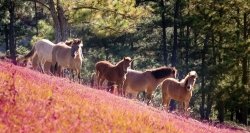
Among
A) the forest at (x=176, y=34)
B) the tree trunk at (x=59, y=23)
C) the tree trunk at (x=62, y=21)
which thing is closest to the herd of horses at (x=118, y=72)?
the forest at (x=176, y=34)

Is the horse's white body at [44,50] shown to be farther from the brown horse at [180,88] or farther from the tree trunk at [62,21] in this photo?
the brown horse at [180,88]

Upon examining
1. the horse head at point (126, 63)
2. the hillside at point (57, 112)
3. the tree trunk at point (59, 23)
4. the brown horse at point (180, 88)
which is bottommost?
the brown horse at point (180, 88)

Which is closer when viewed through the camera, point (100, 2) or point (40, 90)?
point (40, 90)

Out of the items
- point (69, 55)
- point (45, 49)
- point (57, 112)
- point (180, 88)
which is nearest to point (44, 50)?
point (45, 49)

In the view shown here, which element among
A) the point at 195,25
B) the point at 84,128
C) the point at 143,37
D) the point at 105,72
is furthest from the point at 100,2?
the point at 143,37

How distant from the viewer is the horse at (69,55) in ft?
66.8

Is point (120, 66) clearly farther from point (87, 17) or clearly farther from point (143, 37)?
point (143, 37)

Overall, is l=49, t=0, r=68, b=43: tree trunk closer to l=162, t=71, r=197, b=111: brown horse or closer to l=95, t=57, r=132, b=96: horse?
l=95, t=57, r=132, b=96: horse

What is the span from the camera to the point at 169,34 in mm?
56000

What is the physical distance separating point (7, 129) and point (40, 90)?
2.92 m

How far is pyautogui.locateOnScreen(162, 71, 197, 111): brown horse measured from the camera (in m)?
20.9

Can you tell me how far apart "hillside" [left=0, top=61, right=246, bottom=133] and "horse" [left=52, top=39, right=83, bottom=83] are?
27.6 ft

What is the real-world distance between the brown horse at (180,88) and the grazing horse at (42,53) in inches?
224

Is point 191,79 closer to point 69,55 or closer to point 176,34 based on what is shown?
point 69,55
